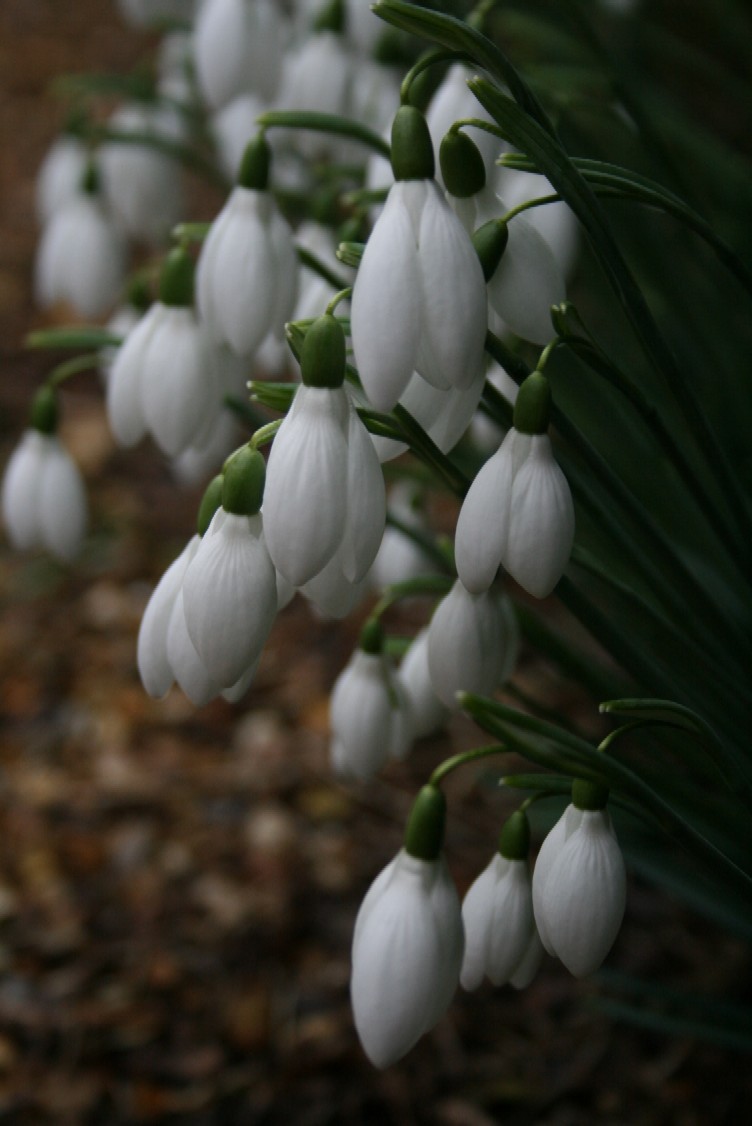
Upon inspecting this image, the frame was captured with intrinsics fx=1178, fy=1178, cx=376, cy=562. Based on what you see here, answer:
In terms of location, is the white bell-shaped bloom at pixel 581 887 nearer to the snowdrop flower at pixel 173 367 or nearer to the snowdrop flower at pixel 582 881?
the snowdrop flower at pixel 582 881

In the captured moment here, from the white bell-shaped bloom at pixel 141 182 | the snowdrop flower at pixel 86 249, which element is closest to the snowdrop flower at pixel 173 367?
the snowdrop flower at pixel 86 249

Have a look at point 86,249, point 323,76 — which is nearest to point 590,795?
point 323,76

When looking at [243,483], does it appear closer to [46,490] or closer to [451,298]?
[451,298]

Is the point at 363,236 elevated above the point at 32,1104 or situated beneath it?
elevated above

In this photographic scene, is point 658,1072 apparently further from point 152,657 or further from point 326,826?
point 152,657

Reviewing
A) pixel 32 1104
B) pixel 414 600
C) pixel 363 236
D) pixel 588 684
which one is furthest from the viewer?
pixel 414 600

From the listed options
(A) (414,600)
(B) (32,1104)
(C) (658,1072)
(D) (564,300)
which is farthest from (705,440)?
(A) (414,600)

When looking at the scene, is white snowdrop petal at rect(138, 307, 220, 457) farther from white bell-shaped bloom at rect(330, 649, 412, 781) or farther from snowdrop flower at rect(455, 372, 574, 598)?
snowdrop flower at rect(455, 372, 574, 598)
